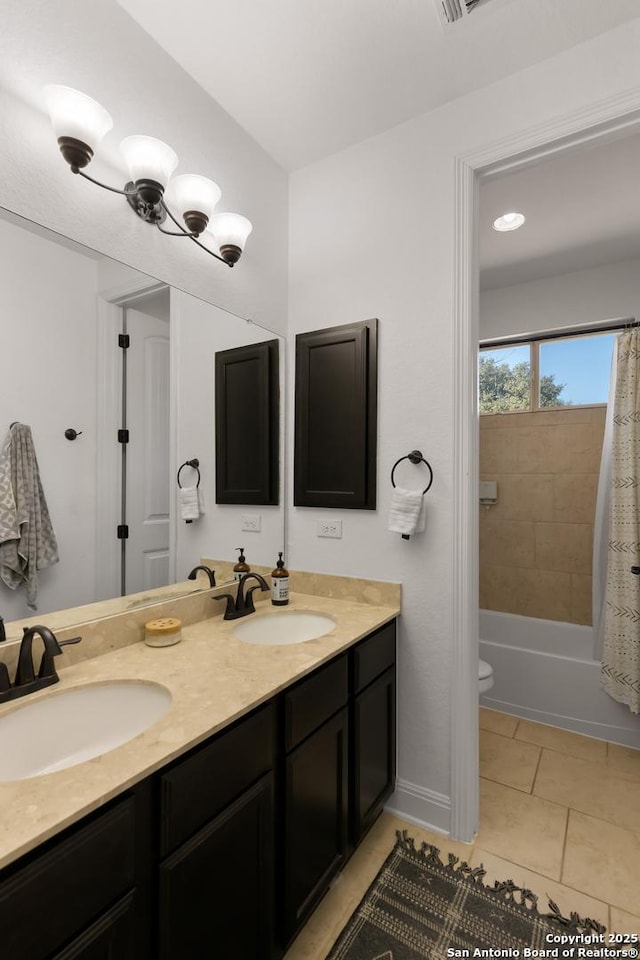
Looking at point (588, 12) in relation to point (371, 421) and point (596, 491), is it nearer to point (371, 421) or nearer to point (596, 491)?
point (371, 421)

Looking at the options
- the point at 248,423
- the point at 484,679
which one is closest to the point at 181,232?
the point at 248,423

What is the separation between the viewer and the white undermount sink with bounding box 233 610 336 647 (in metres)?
1.72

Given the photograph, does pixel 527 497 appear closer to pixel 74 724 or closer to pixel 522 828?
pixel 522 828

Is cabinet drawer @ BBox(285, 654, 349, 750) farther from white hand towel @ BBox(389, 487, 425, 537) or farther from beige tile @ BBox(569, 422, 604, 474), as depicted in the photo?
beige tile @ BBox(569, 422, 604, 474)

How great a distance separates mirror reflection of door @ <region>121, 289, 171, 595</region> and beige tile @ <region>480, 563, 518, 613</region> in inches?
93.6

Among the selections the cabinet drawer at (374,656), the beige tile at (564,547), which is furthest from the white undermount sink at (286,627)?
the beige tile at (564,547)

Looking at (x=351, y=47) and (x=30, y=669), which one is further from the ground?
(x=351, y=47)

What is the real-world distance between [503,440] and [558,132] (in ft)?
6.44

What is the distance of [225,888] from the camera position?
0.98m

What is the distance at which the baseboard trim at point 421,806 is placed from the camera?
1734 mm

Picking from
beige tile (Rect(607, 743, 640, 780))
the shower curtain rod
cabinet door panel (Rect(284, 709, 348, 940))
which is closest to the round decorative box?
cabinet door panel (Rect(284, 709, 348, 940))

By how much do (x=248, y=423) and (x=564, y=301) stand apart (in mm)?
2295

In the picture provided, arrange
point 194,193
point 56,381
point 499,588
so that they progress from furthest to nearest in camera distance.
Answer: point 499,588 → point 194,193 → point 56,381

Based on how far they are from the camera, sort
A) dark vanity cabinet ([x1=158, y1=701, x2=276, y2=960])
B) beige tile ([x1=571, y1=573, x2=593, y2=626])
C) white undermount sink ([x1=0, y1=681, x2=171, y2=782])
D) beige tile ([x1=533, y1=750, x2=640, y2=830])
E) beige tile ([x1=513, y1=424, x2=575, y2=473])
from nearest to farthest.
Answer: dark vanity cabinet ([x1=158, y1=701, x2=276, y2=960]) < white undermount sink ([x1=0, y1=681, x2=171, y2=782]) < beige tile ([x1=533, y1=750, x2=640, y2=830]) < beige tile ([x1=571, y1=573, x2=593, y2=626]) < beige tile ([x1=513, y1=424, x2=575, y2=473])
